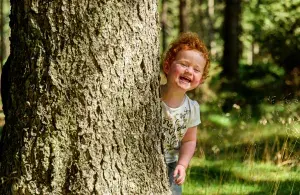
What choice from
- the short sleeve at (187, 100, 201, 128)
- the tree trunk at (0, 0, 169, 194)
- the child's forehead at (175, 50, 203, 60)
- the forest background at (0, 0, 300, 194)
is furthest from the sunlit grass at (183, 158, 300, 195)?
the tree trunk at (0, 0, 169, 194)

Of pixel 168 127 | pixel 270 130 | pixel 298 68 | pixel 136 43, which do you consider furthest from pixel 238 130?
pixel 136 43

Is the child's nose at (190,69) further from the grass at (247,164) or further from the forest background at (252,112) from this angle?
the forest background at (252,112)

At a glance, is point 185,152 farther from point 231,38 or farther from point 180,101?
point 231,38

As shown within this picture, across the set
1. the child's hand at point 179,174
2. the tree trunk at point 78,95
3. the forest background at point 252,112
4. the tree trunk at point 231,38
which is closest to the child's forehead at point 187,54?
the tree trunk at point 78,95

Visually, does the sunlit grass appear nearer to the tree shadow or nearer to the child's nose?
the tree shadow

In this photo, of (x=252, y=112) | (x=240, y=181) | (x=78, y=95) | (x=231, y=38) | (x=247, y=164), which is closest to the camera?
(x=78, y=95)

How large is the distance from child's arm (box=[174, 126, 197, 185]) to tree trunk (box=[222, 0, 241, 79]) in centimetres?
855

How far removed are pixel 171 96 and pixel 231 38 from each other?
29.4 ft

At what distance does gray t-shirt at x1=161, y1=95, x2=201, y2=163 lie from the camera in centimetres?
294

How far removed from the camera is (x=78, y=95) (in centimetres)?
244

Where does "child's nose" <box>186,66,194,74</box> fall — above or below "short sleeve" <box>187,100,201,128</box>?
above

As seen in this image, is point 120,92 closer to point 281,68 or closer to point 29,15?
point 29,15

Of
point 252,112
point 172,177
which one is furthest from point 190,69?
point 252,112

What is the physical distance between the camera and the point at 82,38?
7.94 ft
